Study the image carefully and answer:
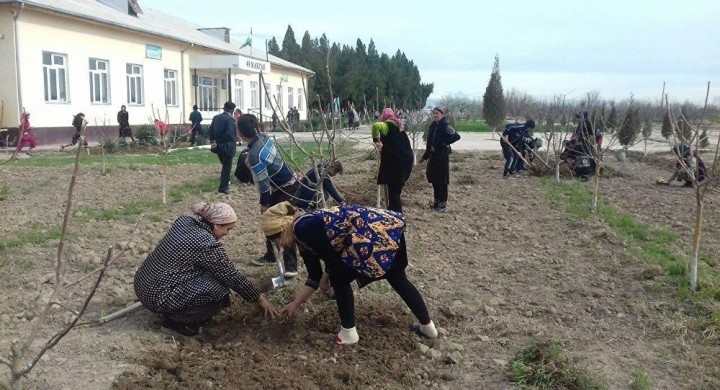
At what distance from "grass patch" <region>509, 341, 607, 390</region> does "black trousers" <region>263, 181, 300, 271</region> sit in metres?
2.00

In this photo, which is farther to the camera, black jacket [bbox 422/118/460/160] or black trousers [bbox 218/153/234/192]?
black trousers [bbox 218/153/234/192]

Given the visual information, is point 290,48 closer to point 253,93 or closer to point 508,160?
point 253,93

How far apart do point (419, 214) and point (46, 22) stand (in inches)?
602

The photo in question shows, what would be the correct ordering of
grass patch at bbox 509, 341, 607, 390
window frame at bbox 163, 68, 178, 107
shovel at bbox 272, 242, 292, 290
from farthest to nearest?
window frame at bbox 163, 68, 178, 107
shovel at bbox 272, 242, 292, 290
grass patch at bbox 509, 341, 607, 390

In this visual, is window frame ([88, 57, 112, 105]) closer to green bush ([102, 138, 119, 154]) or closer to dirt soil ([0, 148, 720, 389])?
green bush ([102, 138, 119, 154])

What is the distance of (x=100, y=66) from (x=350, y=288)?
20.4 m

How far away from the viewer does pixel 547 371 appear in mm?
3477

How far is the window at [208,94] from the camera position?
29.2 meters

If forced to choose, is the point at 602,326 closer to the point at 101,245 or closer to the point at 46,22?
the point at 101,245

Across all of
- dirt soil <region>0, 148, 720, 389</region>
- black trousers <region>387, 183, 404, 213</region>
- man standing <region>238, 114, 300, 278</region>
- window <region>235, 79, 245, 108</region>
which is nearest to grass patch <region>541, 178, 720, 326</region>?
dirt soil <region>0, 148, 720, 389</region>

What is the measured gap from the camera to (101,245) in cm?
621

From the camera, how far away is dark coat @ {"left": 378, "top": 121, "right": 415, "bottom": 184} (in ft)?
23.1

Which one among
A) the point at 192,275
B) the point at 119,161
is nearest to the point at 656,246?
the point at 192,275

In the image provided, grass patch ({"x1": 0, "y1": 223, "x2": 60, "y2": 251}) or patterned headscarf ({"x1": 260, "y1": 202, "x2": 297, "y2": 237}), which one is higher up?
patterned headscarf ({"x1": 260, "y1": 202, "x2": 297, "y2": 237})
